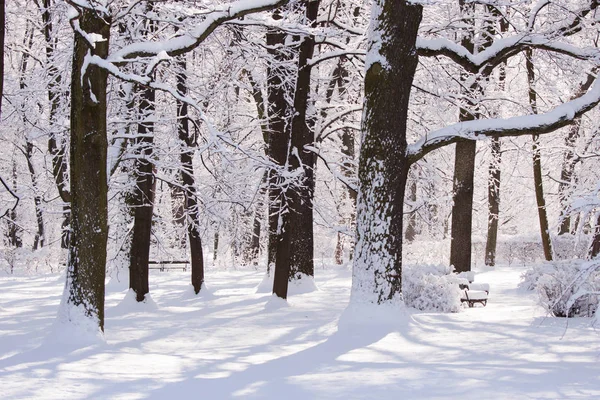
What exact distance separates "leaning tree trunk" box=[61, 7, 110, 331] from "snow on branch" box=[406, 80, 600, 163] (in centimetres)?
457

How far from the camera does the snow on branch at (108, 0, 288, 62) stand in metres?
8.39

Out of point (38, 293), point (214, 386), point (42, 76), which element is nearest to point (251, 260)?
point (38, 293)

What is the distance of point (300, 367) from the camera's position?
723 cm

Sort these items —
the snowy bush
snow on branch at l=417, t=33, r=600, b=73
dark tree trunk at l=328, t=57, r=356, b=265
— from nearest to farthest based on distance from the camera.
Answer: snow on branch at l=417, t=33, r=600, b=73 → the snowy bush → dark tree trunk at l=328, t=57, r=356, b=265

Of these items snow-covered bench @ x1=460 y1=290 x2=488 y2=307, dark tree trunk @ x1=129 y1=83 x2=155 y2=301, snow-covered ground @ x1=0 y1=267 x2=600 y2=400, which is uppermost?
dark tree trunk @ x1=129 y1=83 x2=155 y2=301

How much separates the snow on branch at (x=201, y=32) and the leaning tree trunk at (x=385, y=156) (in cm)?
182

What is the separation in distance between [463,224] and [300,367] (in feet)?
30.8

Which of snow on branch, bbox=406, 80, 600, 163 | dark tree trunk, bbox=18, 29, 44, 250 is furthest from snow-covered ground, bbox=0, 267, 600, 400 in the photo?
dark tree trunk, bbox=18, 29, 44, 250

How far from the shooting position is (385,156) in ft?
30.8

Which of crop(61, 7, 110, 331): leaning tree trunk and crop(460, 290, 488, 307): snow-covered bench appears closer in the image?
crop(61, 7, 110, 331): leaning tree trunk

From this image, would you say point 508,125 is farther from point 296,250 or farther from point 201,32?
point 296,250

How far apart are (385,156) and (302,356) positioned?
328 cm

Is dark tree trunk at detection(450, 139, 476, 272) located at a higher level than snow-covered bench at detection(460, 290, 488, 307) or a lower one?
higher

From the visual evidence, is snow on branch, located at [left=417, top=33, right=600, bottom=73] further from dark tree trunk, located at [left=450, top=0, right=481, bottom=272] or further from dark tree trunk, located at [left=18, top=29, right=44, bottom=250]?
dark tree trunk, located at [left=18, top=29, right=44, bottom=250]
